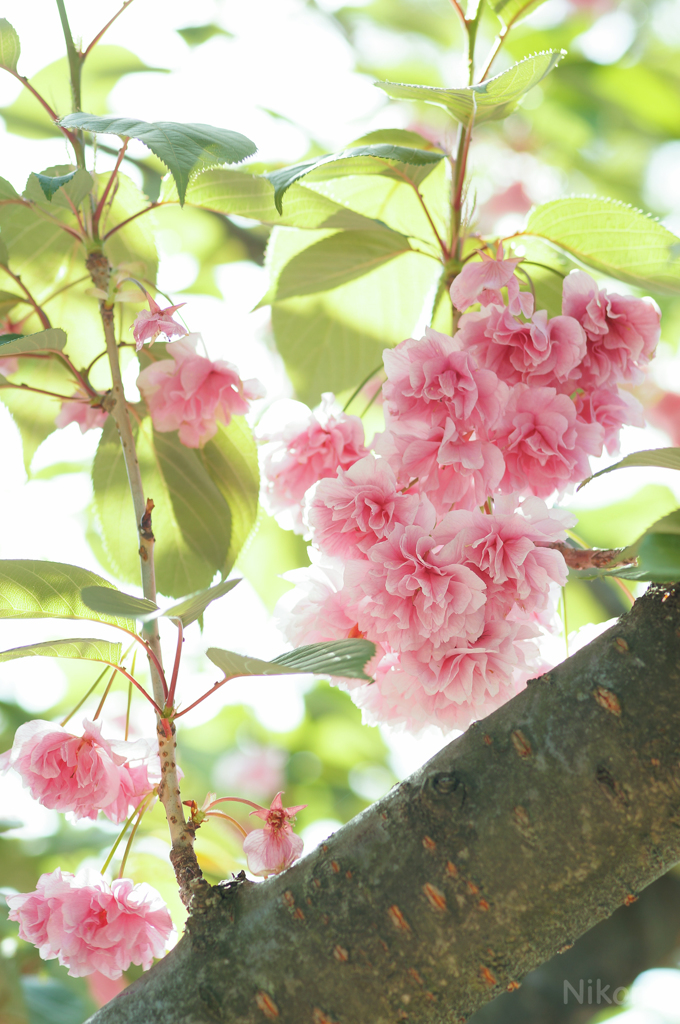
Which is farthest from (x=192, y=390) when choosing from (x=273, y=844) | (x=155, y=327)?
(x=273, y=844)

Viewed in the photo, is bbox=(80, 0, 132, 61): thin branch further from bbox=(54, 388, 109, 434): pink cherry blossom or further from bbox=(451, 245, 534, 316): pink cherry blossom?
bbox=(451, 245, 534, 316): pink cherry blossom

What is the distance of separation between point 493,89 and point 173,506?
1.80 ft

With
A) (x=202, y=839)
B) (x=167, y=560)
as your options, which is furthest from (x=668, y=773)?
(x=202, y=839)

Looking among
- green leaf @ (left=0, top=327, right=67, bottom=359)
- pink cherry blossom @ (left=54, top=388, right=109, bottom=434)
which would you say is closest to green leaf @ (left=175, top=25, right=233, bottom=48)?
pink cherry blossom @ (left=54, top=388, right=109, bottom=434)

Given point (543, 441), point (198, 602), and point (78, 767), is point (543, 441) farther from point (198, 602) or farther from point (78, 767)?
point (78, 767)

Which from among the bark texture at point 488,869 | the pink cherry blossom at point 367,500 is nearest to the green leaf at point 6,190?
the pink cherry blossom at point 367,500

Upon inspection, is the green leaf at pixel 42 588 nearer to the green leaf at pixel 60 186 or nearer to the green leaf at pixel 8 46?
the green leaf at pixel 60 186

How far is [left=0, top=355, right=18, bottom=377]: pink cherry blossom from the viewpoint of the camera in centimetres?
90

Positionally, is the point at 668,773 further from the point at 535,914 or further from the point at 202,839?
the point at 202,839

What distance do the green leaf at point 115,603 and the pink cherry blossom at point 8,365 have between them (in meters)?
0.46

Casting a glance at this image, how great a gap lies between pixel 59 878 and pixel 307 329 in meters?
0.73

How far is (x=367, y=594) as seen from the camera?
67 cm

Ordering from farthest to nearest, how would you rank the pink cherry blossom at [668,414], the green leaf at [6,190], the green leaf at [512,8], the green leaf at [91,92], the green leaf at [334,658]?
the pink cherry blossom at [668,414]
the green leaf at [91,92]
the green leaf at [512,8]
the green leaf at [6,190]
the green leaf at [334,658]

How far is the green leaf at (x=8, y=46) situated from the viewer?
2.67 feet
